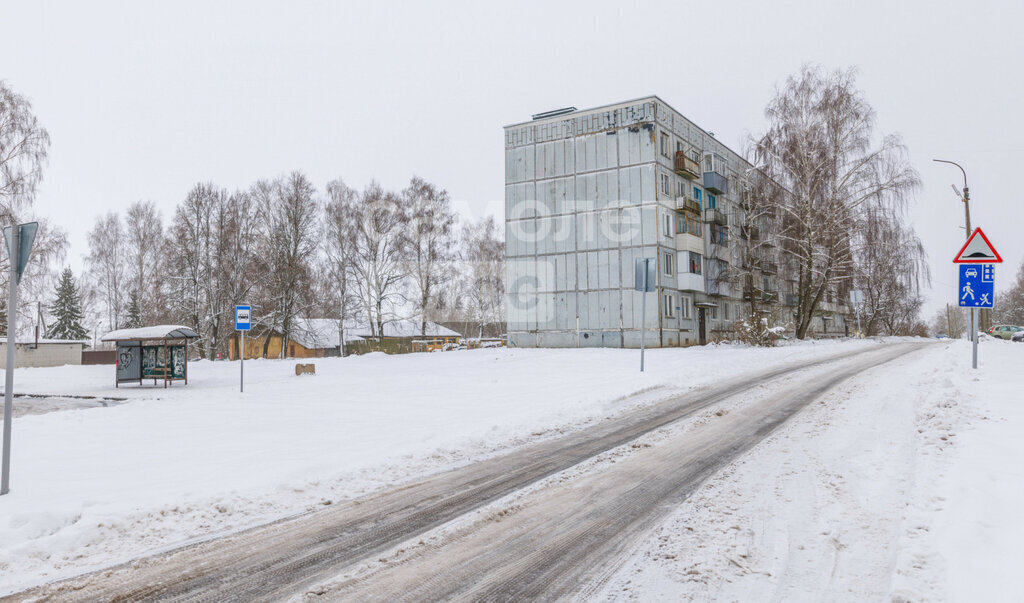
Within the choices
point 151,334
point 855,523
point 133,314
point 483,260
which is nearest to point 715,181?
point 483,260

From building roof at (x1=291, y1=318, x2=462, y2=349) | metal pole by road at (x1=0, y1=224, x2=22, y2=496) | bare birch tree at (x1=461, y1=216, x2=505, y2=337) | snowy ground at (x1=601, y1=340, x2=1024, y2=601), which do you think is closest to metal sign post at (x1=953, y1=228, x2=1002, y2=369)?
snowy ground at (x1=601, y1=340, x2=1024, y2=601)

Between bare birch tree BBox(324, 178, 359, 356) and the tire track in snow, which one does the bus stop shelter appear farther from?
bare birch tree BBox(324, 178, 359, 356)

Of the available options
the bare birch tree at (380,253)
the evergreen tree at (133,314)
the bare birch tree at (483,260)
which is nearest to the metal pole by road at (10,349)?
the bare birch tree at (380,253)

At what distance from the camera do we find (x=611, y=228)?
36094 mm

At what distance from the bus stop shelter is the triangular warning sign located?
22366 mm

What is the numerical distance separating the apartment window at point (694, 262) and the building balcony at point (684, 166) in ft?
17.1

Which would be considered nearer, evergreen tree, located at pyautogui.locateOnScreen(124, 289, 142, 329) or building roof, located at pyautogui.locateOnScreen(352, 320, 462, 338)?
evergreen tree, located at pyautogui.locateOnScreen(124, 289, 142, 329)

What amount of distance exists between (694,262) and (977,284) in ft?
84.2

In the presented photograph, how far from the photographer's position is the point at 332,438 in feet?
27.7

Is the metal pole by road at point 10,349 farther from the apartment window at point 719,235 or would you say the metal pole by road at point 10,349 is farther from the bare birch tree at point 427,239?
the apartment window at point 719,235

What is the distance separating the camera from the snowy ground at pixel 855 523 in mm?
3350

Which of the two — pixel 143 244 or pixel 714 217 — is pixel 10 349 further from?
pixel 143 244

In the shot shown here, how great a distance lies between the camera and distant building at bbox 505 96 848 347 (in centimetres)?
3497

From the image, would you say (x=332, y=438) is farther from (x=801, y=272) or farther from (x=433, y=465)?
(x=801, y=272)
